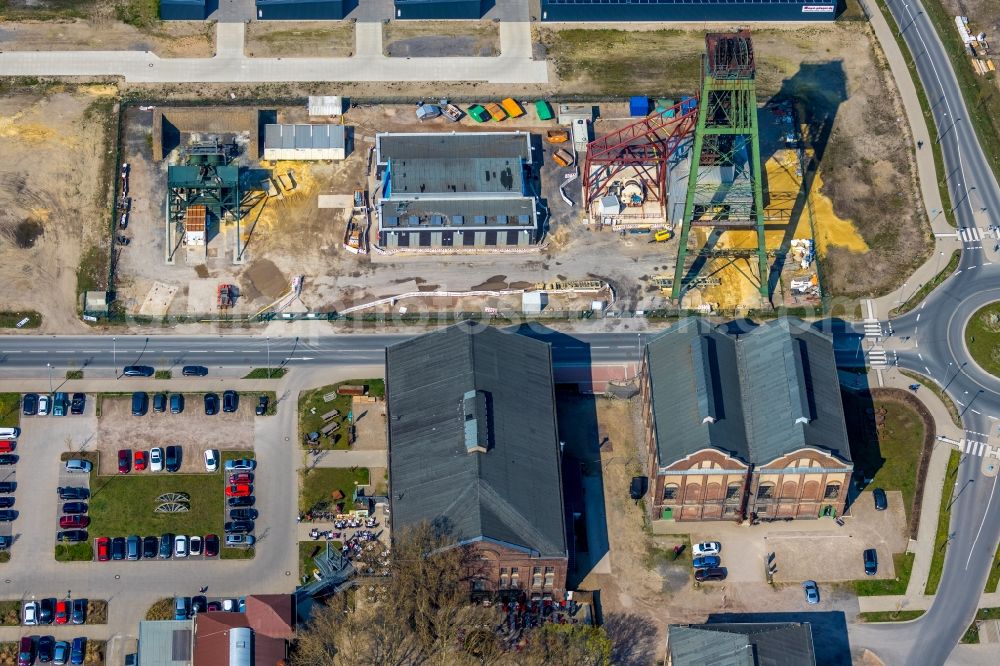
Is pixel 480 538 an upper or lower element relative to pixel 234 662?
upper

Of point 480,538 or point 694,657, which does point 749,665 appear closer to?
point 694,657

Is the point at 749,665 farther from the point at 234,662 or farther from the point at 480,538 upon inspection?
the point at 234,662

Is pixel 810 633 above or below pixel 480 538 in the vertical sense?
below

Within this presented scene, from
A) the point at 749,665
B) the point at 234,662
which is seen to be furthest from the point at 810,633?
the point at 234,662

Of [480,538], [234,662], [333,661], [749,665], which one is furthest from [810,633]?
[234,662]
